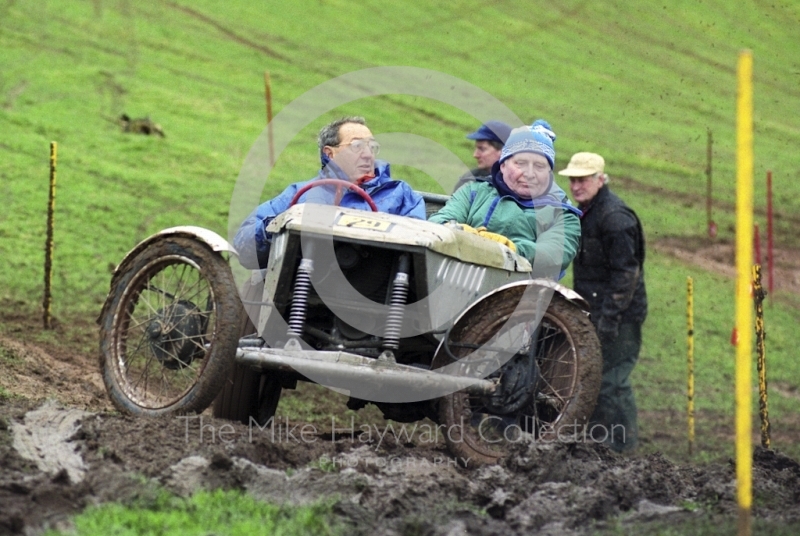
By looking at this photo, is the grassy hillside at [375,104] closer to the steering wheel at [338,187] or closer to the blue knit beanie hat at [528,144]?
the blue knit beanie hat at [528,144]

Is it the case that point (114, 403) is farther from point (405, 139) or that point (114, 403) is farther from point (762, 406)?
point (405, 139)

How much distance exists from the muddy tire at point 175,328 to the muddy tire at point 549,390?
1240 millimetres

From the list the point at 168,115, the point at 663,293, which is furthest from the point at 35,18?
the point at 663,293

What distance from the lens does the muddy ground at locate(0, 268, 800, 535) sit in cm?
476

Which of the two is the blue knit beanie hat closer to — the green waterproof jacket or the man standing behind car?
the green waterproof jacket

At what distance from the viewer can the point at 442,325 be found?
6348mm

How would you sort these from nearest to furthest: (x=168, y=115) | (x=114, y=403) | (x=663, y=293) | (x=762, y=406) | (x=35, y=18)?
(x=114, y=403) → (x=762, y=406) → (x=663, y=293) → (x=168, y=115) → (x=35, y=18)

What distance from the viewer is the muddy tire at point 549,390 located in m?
6.19

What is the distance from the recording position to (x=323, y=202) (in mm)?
6801

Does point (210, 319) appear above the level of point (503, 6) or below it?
below

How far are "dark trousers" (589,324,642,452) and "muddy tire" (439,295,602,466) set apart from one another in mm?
3009

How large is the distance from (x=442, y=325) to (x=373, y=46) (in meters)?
33.3

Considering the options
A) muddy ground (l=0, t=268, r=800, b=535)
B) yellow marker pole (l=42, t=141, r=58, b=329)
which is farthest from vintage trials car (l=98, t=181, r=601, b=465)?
yellow marker pole (l=42, t=141, r=58, b=329)

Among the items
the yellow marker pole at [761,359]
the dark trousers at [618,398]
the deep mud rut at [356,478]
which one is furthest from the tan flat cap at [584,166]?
the deep mud rut at [356,478]
